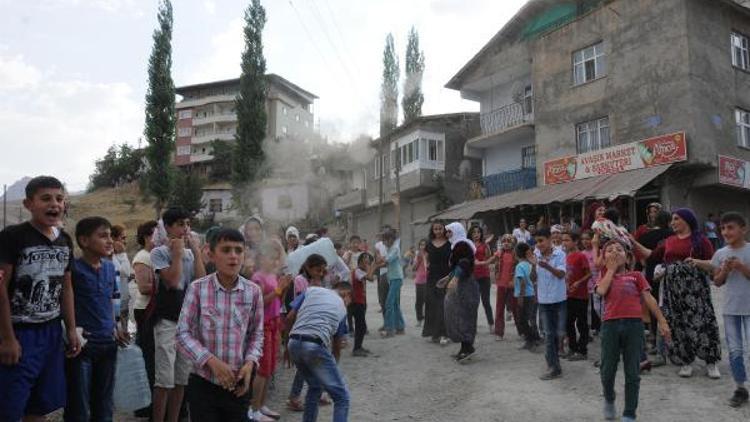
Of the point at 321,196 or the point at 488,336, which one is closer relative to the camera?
the point at 488,336

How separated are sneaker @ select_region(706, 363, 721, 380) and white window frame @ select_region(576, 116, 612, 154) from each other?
14.1m

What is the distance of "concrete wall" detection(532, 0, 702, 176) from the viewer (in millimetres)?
16938

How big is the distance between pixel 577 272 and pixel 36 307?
593cm

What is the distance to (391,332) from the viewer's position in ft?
30.7

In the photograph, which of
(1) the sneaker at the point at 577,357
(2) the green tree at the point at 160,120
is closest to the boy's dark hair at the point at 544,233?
(1) the sneaker at the point at 577,357

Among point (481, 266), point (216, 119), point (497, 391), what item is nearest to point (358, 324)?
point (481, 266)

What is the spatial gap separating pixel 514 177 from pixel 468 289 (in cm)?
1608

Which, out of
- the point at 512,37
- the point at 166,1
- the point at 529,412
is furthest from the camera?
the point at 166,1

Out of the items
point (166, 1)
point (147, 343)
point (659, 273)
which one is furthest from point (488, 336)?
point (166, 1)

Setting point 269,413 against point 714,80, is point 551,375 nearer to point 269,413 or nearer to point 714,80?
point 269,413

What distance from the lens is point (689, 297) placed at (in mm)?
5945

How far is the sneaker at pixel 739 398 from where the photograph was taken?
5078 mm

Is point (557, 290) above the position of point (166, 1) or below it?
below

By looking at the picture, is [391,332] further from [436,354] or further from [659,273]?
[659,273]
